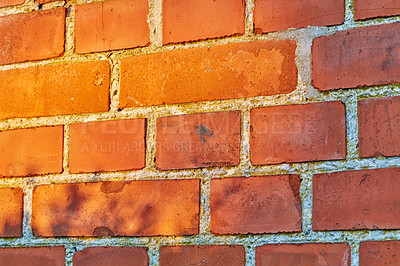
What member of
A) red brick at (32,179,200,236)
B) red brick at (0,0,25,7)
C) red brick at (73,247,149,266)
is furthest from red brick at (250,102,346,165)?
red brick at (0,0,25,7)

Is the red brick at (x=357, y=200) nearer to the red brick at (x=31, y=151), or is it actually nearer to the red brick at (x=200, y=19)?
the red brick at (x=200, y=19)

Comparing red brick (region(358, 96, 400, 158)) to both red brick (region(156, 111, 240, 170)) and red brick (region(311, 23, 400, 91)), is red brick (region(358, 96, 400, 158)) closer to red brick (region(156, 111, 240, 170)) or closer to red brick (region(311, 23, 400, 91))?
red brick (region(311, 23, 400, 91))

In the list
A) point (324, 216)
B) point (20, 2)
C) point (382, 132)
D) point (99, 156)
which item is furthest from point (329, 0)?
point (20, 2)

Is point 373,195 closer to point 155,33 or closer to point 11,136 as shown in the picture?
point 155,33

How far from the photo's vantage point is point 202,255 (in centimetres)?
73

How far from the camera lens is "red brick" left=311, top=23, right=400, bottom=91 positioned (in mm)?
674

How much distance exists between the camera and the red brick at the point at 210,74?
2.36 feet

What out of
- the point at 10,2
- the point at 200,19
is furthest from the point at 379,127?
the point at 10,2

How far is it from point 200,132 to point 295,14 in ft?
0.78

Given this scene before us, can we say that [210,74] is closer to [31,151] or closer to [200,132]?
[200,132]

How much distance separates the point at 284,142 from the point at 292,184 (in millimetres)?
65

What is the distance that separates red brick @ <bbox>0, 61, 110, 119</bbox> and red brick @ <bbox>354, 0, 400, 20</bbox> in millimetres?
418

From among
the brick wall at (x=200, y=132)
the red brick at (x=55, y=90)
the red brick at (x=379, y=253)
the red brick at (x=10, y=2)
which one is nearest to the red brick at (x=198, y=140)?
the brick wall at (x=200, y=132)

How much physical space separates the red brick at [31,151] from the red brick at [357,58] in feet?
1.47
